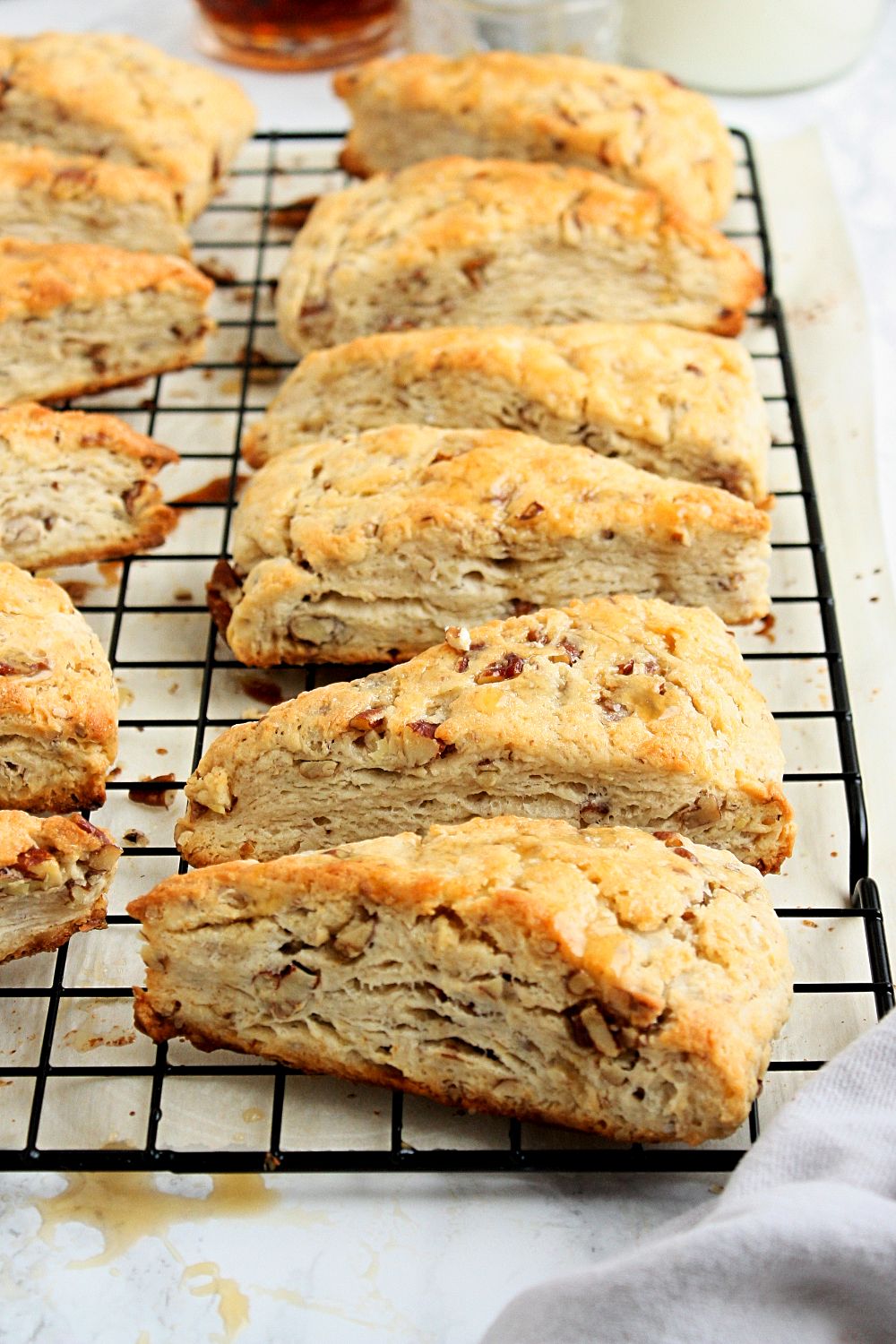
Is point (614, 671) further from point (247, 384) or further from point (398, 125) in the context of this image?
point (398, 125)

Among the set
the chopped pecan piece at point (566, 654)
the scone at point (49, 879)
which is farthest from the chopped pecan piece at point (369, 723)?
the scone at point (49, 879)

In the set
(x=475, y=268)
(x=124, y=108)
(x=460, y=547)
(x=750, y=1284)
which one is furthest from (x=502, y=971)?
(x=124, y=108)

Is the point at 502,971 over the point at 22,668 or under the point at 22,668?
over

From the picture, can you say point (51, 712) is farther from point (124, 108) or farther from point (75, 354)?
point (124, 108)

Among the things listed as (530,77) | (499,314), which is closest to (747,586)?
(499,314)

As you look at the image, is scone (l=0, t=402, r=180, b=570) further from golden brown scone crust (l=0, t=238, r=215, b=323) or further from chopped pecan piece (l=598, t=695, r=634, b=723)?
chopped pecan piece (l=598, t=695, r=634, b=723)
